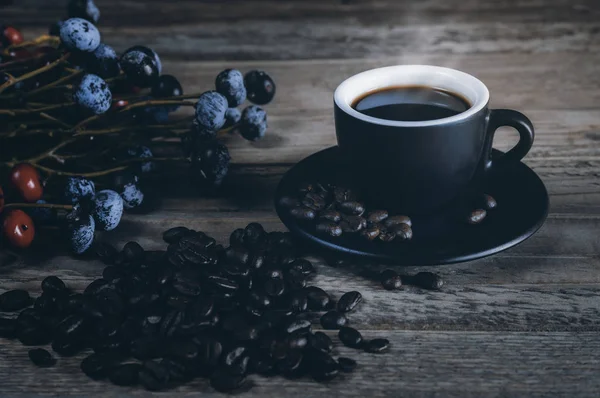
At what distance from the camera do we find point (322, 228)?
3.14 ft

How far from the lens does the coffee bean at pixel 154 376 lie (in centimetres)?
80

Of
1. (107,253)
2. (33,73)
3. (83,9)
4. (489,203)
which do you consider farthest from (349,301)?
(83,9)

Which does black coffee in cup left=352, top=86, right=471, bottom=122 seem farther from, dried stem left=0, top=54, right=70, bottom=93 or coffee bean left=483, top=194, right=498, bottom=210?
dried stem left=0, top=54, right=70, bottom=93

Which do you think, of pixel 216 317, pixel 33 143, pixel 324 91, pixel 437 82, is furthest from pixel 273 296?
pixel 324 91

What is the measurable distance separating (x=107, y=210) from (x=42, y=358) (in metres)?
0.28

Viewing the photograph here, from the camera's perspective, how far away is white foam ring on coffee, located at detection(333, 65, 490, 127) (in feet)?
3.41

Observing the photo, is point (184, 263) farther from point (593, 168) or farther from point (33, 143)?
point (593, 168)

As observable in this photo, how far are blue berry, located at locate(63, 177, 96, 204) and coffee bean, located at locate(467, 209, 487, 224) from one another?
0.57 metres

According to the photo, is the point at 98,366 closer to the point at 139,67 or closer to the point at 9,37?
the point at 139,67

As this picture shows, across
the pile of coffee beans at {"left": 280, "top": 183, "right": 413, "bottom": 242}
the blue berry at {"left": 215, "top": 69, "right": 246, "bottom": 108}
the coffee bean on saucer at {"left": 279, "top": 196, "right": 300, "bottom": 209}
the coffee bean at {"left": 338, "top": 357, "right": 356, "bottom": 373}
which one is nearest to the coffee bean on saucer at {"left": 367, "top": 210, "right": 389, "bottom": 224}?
the pile of coffee beans at {"left": 280, "top": 183, "right": 413, "bottom": 242}

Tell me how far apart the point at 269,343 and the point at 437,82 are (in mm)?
515

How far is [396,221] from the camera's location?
0.98 metres

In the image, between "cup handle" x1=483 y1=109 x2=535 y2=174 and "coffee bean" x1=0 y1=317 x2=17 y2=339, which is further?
"cup handle" x1=483 y1=109 x2=535 y2=174

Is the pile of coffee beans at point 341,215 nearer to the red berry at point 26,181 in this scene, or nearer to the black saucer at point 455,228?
the black saucer at point 455,228
